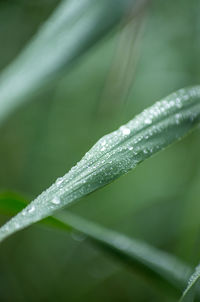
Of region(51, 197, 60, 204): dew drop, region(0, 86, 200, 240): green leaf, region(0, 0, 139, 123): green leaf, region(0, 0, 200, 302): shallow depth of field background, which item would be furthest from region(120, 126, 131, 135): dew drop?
A: region(0, 0, 200, 302): shallow depth of field background

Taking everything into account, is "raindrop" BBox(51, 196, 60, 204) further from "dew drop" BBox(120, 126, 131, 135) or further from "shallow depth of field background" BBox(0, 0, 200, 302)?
"shallow depth of field background" BBox(0, 0, 200, 302)

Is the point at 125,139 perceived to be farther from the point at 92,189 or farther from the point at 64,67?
the point at 64,67

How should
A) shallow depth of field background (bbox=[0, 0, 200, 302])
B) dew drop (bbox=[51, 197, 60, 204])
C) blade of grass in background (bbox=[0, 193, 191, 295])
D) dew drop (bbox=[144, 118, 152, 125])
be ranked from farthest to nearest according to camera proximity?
shallow depth of field background (bbox=[0, 0, 200, 302]) < blade of grass in background (bbox=[0, 193, 191, 295]) < dew drop (bbox=[144, 118, 152, 125]) < dew drop (bbox=[51, 197, 60, 204])

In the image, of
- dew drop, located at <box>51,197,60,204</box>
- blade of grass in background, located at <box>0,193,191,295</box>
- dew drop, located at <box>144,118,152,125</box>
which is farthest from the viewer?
blade of grass in background, located at <box>0,193,191,295</box>

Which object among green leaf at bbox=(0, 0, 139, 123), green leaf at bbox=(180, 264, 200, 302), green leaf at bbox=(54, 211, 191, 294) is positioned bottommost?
green leaf at bbox=(180, 264, 200, 302)

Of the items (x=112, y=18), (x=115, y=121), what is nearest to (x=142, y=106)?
(x=115, y=121)

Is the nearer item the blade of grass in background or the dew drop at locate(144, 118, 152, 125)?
the dew drop at locate(144, 118, 152, 125)

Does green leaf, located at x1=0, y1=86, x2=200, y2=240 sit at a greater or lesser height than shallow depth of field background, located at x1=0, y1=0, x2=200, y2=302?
lesser

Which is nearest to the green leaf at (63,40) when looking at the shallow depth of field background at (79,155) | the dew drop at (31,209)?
the dew drop at (31,209)
